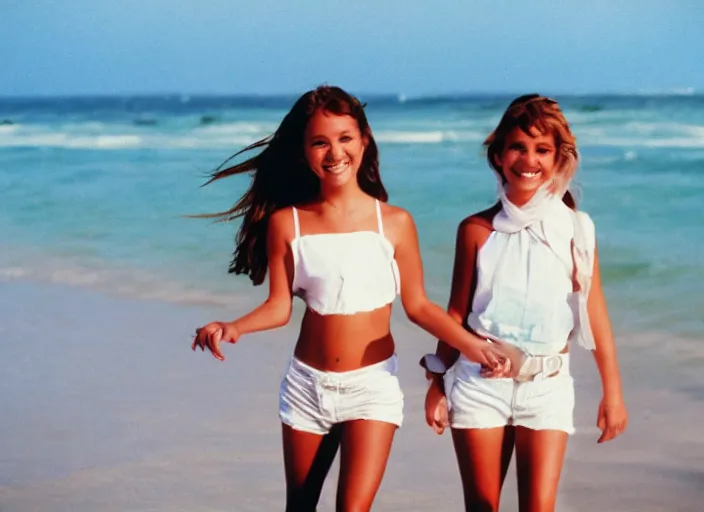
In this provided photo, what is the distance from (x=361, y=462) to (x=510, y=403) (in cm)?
45

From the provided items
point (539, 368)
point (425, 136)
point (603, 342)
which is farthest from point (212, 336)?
point (425, 136)

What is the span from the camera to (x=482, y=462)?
3.40m

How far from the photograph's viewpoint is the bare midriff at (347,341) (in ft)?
11.5

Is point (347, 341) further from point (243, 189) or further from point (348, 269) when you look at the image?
point (243, 189)

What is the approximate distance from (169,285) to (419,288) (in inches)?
209

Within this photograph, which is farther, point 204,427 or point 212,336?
point 204,427

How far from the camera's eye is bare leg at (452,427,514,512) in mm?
3387

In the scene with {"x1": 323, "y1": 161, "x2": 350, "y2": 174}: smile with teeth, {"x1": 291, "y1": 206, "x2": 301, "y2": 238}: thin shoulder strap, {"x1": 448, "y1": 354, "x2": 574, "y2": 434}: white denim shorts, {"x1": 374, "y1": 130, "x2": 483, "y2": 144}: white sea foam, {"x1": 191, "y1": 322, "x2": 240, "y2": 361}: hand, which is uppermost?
{"x1": 323, "y1": 161, "x2": 350, "y2": 174}: smile with teeth

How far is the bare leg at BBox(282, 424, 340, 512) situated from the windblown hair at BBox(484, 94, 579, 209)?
93 centimetres

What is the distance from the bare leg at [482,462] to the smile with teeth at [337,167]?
0.81 meters

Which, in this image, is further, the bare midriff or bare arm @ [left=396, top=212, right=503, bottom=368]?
the bare midriff

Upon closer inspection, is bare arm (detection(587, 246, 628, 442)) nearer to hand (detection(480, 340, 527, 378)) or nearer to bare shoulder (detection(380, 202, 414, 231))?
hand (detection(480, 340, 527, 378))

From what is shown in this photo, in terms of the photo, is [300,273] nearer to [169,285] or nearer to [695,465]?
[695,465]

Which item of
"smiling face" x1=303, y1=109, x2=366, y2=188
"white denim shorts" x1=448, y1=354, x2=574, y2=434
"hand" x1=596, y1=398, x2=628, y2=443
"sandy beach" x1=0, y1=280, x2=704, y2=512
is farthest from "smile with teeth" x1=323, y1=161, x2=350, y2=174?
"sandy beach" x1=0, y1=280, x2=704, y2=512
